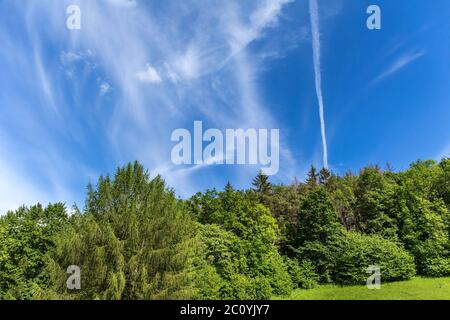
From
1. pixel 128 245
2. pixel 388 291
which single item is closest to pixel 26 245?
pixel 128 245

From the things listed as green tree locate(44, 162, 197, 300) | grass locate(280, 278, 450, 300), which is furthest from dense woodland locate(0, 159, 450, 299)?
grass locate(280, 278, 450, 300)

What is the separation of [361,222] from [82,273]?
3508 centimetres

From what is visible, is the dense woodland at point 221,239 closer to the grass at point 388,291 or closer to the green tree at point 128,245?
the green tree at point 128,245

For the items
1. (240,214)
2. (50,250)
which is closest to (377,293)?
(240,214)

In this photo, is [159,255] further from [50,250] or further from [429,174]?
[429,174]

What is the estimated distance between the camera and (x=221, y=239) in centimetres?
3825

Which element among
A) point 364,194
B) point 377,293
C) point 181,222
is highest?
point 364,194

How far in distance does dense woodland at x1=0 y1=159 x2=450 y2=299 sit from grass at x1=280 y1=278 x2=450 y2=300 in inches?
58.4

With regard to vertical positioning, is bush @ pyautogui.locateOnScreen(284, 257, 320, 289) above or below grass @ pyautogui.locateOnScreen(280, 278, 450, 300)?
above

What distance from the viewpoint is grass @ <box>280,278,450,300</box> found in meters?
35.3

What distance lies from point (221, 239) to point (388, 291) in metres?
15.8

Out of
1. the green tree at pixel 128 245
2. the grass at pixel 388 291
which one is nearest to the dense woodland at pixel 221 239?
the green tree at pixel 128 245

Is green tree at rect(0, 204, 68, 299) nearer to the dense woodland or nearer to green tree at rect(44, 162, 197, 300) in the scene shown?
the dense woodland
